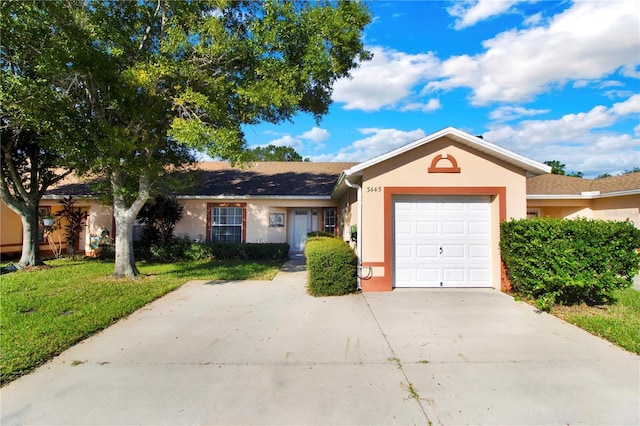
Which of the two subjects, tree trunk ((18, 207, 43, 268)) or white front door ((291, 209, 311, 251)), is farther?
white front door ((291, 209, 311, 251))

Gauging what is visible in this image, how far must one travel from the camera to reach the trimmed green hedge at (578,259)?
20.7 feet

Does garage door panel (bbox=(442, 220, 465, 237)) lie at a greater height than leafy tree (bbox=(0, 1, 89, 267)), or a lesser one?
lesser

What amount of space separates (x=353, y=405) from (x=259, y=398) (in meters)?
0.98

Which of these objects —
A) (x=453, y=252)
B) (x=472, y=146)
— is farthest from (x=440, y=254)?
(x=472, y=146)

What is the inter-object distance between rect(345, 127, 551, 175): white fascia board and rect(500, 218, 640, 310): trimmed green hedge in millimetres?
1905

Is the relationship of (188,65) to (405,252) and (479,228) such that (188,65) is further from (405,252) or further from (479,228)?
(479,228)

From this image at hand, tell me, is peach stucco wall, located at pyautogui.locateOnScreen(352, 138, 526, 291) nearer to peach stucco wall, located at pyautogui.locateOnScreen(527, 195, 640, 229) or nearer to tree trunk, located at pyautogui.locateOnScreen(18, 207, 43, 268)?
peach stucco wall, located at pyautogui.locateOnScreen(527, 195, 640, 229)

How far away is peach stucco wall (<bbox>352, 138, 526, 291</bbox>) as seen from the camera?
8461 mm

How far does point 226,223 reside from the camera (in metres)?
15.1

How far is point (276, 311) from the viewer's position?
21.9 ft

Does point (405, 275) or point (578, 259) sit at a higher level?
point (578, 259)

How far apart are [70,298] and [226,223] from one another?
26.2ft

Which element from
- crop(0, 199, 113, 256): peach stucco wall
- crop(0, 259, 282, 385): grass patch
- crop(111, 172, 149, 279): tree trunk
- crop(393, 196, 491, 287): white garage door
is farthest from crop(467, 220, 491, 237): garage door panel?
crop(0, 199, 113, 256): peach stucco wall

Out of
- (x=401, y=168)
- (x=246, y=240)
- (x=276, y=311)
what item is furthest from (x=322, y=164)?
(x=276, y=311)
